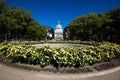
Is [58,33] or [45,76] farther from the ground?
[58,33]

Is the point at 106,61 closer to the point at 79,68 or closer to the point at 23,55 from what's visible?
the point at 79,68

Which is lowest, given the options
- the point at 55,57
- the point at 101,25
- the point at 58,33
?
the point at 55,57

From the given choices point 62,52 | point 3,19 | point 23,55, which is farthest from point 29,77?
point 3,19

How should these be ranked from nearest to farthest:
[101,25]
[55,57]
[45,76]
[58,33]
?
1. [45,76]
2. [55,57]
3. [101,25]
4. [58,33]

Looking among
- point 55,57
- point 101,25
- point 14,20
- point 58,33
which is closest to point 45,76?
point 55,57

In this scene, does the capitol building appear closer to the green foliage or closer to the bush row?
the green foliage

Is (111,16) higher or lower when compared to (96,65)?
higher

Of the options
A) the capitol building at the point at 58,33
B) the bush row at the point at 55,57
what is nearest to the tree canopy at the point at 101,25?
the bush row at the point at 55,57

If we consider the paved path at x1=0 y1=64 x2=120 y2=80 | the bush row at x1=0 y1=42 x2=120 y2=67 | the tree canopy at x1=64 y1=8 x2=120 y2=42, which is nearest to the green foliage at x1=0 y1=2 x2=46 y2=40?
the tree canopy at x1=64 y1=8 x2=120 y2=42

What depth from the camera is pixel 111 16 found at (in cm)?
5097

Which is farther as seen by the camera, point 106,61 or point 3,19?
point 3,19

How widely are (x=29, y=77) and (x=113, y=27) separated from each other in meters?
46.1

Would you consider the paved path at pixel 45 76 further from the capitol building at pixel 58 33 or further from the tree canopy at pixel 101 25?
the capitol building at pixel 58 33

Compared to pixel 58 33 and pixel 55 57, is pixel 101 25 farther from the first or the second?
pixel 58 33
